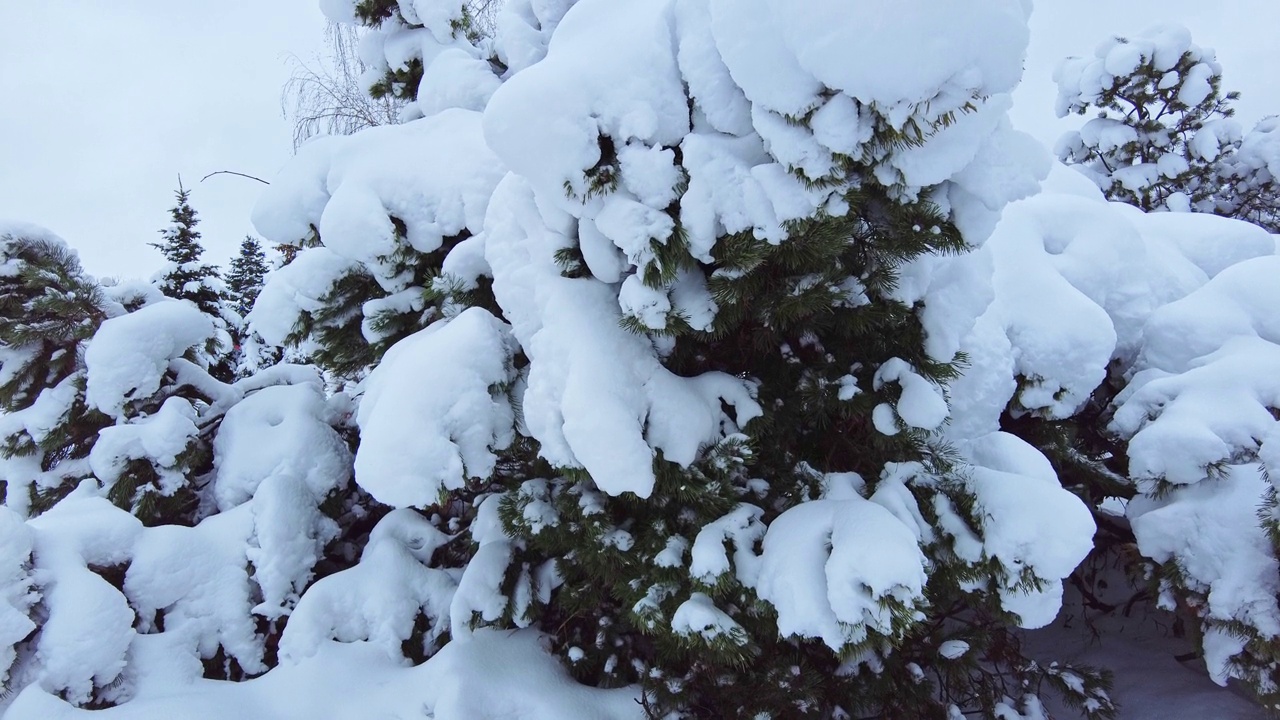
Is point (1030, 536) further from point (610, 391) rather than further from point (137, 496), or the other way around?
point (137, 496)

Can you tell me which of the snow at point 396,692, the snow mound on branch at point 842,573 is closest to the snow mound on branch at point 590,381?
the snow mound on branch at point 842,573

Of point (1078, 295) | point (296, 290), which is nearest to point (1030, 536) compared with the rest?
point (1078, 295)

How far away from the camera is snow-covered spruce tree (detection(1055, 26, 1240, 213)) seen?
7781 mm

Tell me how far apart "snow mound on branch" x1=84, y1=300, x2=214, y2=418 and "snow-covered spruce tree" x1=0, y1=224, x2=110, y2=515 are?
147 millimetres

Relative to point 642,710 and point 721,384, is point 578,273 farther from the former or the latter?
point 642,710

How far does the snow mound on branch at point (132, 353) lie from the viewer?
270 cm

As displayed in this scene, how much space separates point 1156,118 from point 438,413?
34.9 feet

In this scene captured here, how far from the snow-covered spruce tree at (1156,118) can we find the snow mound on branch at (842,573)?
29.1ft

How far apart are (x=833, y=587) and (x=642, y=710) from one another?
3.66ft

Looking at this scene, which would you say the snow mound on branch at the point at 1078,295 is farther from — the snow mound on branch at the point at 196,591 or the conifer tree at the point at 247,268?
the conifer tree at the point at 247,268

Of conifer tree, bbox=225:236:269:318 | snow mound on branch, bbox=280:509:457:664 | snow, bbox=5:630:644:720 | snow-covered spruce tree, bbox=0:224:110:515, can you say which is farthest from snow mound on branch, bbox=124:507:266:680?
conifer tree, bbox=225:236:269:318

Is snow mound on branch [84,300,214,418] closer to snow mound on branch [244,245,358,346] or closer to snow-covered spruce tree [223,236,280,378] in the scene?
snow mound on branch [244,245,358,346]

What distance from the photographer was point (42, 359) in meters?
2.88

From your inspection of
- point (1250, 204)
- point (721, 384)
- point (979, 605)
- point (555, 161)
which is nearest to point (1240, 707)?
point (979, 605)
